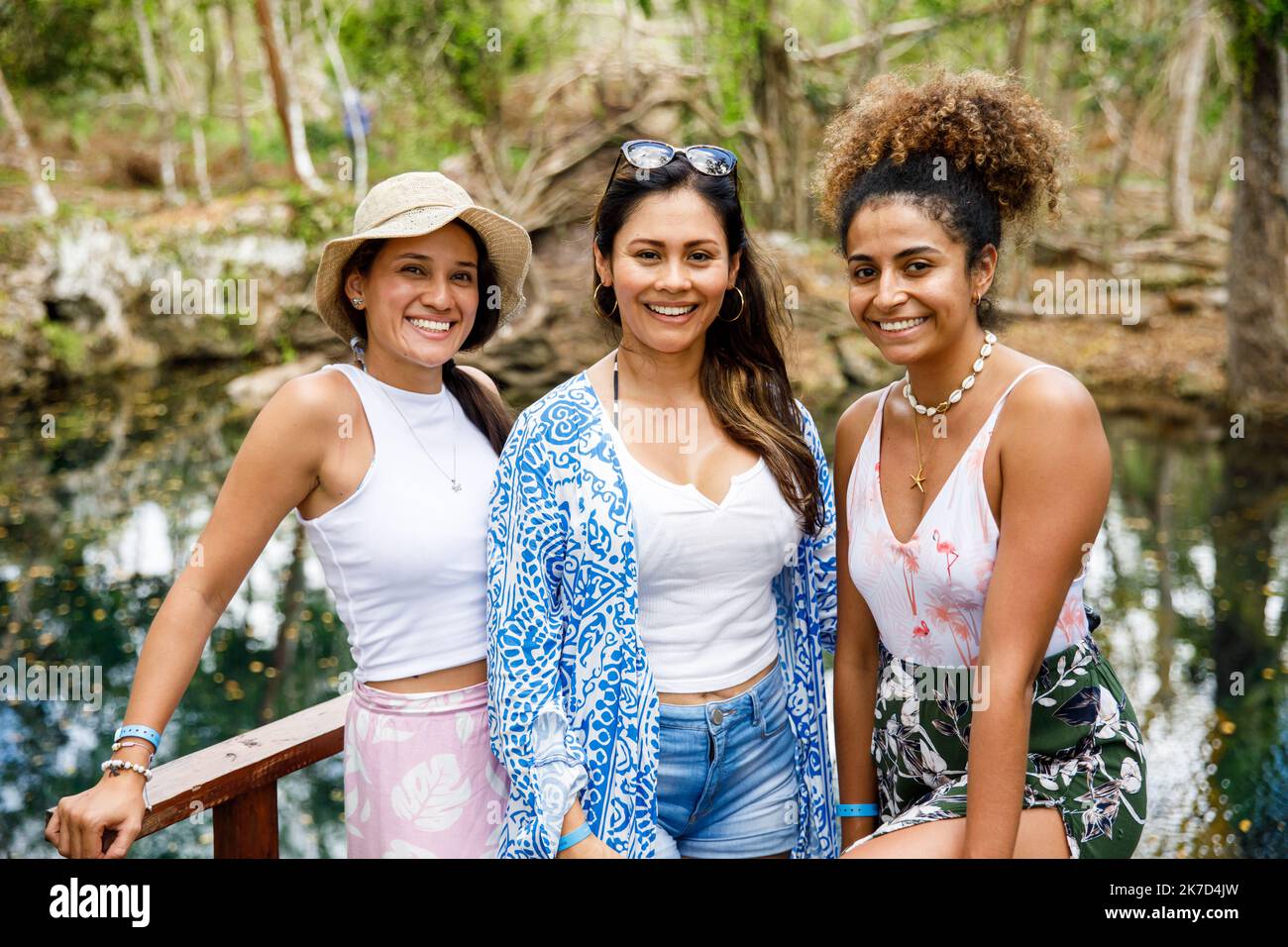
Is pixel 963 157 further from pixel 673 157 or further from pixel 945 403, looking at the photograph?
pixel 673 157

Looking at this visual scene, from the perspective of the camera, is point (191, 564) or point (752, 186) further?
point (752, 186)

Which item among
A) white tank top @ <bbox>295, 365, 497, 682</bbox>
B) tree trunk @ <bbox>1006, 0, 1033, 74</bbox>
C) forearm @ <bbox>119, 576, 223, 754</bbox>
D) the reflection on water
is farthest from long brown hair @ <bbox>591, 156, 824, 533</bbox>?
tree trunk @ <bbox>1006, 0, 1033, 74</bbox>

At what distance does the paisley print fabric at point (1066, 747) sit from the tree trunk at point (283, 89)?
557 inches

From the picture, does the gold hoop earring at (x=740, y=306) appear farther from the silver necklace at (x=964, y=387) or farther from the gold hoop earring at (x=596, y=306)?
the silver necklace at (x=964, y=387)

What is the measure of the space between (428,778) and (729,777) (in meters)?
0.55

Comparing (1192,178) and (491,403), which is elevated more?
(1192,178)

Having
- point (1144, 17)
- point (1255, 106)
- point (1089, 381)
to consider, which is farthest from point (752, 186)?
point (1144, 17)

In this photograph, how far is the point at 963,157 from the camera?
76.1 inches

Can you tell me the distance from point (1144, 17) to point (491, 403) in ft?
62.1

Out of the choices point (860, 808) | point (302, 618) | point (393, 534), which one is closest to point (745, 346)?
point (393, 534)

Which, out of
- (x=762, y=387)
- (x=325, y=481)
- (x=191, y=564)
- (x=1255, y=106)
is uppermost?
(x=1255, y=106)

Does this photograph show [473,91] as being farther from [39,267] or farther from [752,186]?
[39,267]

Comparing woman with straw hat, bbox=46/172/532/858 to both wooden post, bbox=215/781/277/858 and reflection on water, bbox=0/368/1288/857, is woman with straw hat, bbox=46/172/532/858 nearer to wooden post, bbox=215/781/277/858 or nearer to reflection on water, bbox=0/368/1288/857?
wooden post, bbox=215/781/277/858
